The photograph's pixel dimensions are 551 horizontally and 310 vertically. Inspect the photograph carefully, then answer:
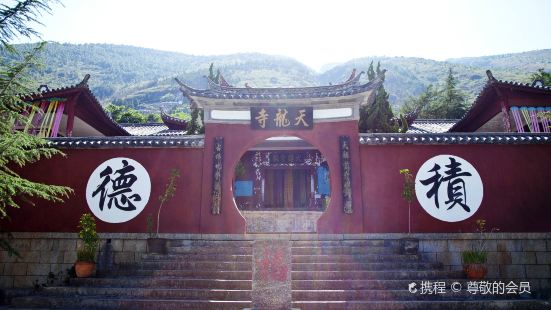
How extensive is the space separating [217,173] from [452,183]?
6.31 m

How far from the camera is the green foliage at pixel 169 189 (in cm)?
940

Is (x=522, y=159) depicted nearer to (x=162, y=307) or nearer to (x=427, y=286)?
(x=427, y=286)

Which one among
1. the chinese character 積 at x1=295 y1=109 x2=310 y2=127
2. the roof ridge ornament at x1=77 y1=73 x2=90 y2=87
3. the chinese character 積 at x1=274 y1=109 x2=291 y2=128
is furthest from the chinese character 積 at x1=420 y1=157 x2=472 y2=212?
the roof ridge ornament at x1=77 y1=73 x2=90 y2=87

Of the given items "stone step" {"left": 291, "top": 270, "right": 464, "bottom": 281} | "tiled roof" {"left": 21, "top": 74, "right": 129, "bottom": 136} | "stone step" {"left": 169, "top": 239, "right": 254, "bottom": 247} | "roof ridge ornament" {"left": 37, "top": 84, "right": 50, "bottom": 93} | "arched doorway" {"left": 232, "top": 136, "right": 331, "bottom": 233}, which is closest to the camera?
"stone step" {"left": 291, "top": 270, "right": 464, "bottom": 281}

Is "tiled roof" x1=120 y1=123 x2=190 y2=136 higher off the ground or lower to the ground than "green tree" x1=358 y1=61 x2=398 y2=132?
higher

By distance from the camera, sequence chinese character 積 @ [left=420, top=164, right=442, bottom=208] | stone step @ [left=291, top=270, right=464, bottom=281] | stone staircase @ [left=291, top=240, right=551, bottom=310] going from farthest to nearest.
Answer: chinese character 積 @ [left=420, top=164, right=442, bottom=208]
stone step @ [left=291, top=270, right=464, bottom=281]
stone staircase @ [left=291, top=240, right=551, bottom=310]

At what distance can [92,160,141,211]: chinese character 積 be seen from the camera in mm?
9812

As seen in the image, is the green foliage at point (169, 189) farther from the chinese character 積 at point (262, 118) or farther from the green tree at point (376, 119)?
the green tree at point (376, 119)

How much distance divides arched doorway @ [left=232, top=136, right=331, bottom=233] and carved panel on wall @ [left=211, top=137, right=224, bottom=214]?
22.5ft

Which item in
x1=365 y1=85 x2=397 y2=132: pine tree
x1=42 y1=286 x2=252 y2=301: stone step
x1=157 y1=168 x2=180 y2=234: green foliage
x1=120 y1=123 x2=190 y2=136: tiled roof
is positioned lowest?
x1=42 y1=286 x2=252 y2=301: stone step

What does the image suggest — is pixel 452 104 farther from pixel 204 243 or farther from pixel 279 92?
pixel 204 243

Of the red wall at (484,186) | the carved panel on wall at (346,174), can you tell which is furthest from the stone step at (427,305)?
the carved panel on wall at (346,174)

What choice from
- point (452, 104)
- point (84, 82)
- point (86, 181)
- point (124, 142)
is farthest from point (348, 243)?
point (452, 104)

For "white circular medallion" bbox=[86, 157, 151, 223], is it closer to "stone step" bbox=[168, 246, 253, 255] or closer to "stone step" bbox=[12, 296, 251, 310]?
"stone step" bbox=[168, 246, 253, 255]
